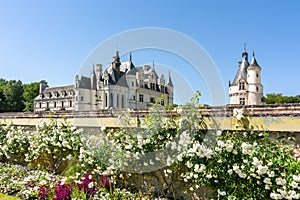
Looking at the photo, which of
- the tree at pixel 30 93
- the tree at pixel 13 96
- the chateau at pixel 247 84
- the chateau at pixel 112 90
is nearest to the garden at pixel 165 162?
the chateau at pixel 112 90

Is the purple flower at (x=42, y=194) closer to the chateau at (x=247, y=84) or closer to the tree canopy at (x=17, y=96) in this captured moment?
the chateau at (x=247, y=84)

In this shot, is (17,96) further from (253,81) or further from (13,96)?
(253,81)

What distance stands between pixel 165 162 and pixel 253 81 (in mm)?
26645

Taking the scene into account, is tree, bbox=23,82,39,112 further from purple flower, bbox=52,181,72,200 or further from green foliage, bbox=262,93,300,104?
purple flower, bbox=52,181,72,200

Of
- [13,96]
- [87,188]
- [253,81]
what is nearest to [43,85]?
[13,96]

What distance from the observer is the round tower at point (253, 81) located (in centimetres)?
2770

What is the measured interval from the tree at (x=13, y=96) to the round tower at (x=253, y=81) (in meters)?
38.1

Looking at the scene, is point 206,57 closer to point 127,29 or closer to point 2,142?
point 127,29

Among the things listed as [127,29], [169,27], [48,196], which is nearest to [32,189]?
[48,196]

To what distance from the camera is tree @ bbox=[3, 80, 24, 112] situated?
40.8m

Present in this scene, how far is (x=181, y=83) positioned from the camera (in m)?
4.92

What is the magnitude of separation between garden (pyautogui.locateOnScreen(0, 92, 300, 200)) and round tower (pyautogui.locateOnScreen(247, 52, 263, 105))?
85.7 feet

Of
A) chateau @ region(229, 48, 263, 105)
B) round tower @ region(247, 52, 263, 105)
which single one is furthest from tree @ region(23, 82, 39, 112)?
round tower @ region(247, 52, 263, 105)

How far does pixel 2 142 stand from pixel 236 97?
26.7 m
